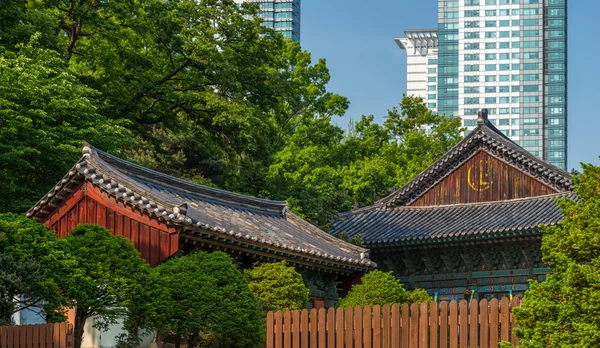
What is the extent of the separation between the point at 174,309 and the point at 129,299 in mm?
1240

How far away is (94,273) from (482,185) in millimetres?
20958

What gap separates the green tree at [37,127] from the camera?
2631cm

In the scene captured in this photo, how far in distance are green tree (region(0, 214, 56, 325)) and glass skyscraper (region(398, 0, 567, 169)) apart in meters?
134

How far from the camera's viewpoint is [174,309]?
1989 centimetres

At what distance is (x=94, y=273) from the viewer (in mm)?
18453

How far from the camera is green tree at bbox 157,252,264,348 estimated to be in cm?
1998

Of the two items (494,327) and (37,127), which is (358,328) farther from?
(37,127)

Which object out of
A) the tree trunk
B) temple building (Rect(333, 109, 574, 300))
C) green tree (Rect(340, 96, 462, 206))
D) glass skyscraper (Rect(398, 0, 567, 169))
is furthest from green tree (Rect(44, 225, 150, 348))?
glass skyscraper (Rect(398, 0, 567, 169))

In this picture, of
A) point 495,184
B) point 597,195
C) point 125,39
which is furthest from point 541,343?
point 125,39

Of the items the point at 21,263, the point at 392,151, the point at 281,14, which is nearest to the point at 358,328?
the point at 21,263

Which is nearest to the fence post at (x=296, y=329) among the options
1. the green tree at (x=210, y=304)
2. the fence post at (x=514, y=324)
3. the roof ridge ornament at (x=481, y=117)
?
the fence post at (x=514, y=324)

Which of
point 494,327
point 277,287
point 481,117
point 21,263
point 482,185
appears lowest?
point 494,327

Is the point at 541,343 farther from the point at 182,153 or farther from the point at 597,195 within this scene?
the point at 182,153

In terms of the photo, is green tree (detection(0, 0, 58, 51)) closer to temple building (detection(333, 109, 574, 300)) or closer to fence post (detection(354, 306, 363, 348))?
temple building (detection(333, 109, 574, 300))
